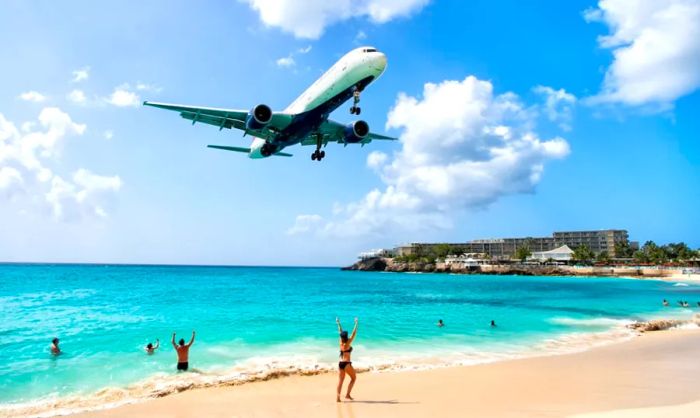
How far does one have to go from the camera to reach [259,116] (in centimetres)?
2238

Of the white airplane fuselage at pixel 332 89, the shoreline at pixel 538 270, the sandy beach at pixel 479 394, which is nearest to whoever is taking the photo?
the sandy beach at pixel 479 394

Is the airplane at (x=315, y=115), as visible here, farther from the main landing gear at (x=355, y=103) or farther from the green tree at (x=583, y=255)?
the green tree at (x=583, y=255)

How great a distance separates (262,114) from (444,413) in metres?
18.5

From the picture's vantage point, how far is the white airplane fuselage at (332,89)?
803 inches

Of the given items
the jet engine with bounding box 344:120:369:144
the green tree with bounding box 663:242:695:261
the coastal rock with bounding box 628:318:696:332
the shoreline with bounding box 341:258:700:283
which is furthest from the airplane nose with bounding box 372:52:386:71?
the green tree with bounding box 663:242:695:261

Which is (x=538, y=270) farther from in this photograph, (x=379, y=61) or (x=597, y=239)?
(x=379, y=61)

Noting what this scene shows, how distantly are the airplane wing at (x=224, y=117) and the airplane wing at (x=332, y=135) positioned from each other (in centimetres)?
257

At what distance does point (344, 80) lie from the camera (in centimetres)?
2080

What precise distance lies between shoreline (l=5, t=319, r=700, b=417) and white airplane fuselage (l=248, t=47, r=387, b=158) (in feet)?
45.4

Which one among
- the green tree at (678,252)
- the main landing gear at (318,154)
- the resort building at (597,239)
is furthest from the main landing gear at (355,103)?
the resort building at (597,239)

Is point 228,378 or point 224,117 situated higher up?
point 224,117

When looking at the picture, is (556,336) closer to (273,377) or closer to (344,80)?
(273,377)

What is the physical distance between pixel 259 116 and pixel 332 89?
4.46 m

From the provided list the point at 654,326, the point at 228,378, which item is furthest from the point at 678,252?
the point at 228,378
